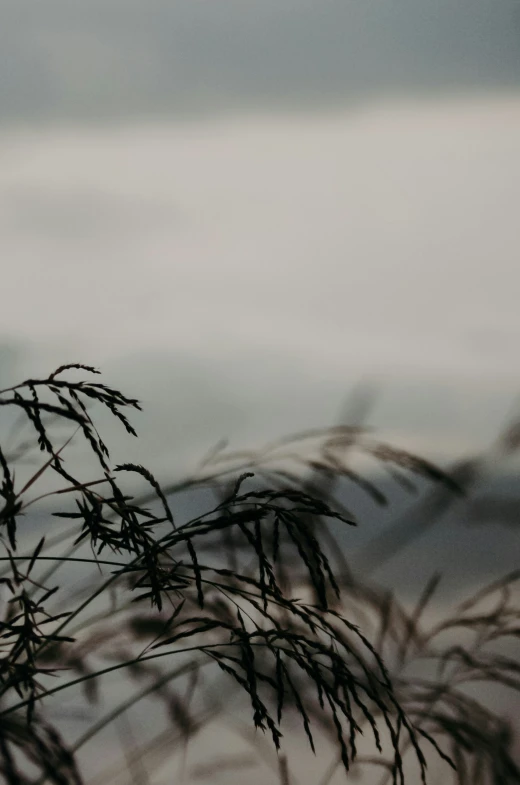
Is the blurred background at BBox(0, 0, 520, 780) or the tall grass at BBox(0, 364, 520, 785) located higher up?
the blurred background at BBox(0, 0, 520, 780)

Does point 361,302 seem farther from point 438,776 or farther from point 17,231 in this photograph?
point 438,776

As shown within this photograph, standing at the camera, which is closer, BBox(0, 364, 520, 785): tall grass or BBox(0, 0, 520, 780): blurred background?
BBox(0, 364, 520, 785): tall grass

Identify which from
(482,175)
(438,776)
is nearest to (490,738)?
(438,776)

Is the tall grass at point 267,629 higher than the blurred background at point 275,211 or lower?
lower

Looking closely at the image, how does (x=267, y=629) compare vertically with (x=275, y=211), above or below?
below

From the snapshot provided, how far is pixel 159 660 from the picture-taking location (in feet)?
3.52

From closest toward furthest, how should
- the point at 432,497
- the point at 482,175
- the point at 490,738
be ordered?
the point at 490,738 → the point at 432,497 → the point at 482,175

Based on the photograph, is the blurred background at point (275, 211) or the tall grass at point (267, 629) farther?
the blurred background at point (275, 211)

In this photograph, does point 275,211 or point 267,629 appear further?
point 275,211

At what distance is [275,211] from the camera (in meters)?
1.23

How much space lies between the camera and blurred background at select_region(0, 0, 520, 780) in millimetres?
1180

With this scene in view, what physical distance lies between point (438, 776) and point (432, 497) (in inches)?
12.4

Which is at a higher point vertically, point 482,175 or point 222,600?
Answer: point 482,175

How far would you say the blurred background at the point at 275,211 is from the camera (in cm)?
118
